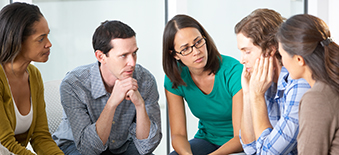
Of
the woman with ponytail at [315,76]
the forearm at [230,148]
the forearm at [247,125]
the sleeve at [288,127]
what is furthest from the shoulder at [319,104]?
the forearm at [230,148]

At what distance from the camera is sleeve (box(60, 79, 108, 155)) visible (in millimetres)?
1657

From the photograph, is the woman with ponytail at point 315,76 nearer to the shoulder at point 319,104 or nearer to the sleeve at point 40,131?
the shoulder at point 319,104

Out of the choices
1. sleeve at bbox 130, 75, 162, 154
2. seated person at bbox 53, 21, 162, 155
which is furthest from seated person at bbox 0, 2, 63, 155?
sleeve at bbox 130, 75, 162, 154

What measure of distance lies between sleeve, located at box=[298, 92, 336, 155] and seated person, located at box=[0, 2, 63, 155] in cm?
122

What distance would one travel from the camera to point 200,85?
6.40ft

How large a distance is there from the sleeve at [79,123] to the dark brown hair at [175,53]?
54cm

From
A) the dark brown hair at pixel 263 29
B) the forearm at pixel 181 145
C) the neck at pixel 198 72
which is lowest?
the forearm at pixel 181 145

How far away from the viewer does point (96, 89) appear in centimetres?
177

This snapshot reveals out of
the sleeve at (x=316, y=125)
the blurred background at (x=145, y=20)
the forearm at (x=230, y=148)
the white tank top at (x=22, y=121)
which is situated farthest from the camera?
the blurred background at (x=145, y=20)

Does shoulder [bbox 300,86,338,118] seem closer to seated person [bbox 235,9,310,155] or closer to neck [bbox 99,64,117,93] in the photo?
seated person [bbox 235,9,310,155]

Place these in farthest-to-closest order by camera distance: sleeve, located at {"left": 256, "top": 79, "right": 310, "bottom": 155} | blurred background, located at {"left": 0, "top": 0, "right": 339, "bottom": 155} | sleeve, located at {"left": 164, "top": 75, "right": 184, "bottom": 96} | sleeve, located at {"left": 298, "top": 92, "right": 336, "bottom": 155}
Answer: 1. blurred background, located at {"left": 0, "top": 0, "right": 339, "bottom": 155}
2. sleeve, located at {"left": 164, "top": 75, "right": 184, "bottom": 96}
3. sleeve, located at {"left": 256, "top": 79, "right": 310, "bottom": 155}
4. sleeve, located at {"left": 298, "top": 92, "right": 336, "bottom": 155}

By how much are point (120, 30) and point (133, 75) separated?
298 millimetres

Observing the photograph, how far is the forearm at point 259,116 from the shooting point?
135 cm

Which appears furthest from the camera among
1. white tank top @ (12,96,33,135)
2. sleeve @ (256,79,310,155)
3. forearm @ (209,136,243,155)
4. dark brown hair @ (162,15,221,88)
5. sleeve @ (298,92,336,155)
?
dark brown hair @ (162,15,221,88)
